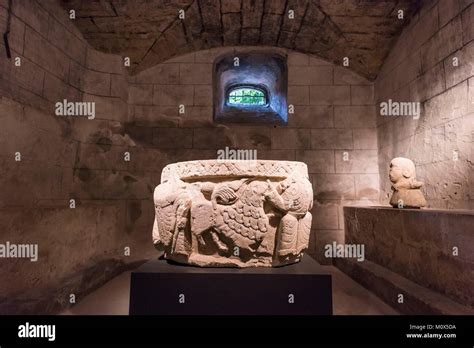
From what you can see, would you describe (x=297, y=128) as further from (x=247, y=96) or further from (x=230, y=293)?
(x=230, y=293)

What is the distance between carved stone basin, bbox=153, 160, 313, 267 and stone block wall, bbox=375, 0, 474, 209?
172 cm

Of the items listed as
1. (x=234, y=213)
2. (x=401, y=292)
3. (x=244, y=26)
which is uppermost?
(x=244, y=26)

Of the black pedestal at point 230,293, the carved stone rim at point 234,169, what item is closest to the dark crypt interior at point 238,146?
the carved stone rim at point 234,169

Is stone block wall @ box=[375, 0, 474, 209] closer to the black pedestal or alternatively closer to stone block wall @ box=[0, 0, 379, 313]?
stone block wall @ box=[0, 0, 379, 313]

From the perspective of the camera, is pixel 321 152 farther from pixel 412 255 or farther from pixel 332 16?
pixel 412 255

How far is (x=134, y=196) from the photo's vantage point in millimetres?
4516

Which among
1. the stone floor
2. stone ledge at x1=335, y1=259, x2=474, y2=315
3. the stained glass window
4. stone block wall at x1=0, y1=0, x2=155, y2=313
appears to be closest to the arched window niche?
the stained glass window

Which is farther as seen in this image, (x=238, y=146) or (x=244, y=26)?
(x=238, y=146)

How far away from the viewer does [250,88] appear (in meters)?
5.64

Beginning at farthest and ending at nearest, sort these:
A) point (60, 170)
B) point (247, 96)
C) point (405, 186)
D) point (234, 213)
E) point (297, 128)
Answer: point (247, 96) < point (297, 128) < point (60, 170) < point (405, 186) < point (234, 213)

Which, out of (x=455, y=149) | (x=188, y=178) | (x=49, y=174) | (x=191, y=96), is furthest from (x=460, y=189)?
(x=49, y=174)

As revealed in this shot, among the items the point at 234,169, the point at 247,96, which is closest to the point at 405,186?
the point at 234,169

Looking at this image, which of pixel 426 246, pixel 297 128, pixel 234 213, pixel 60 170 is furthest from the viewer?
pixel 297 128

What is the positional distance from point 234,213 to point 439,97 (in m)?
2.61
